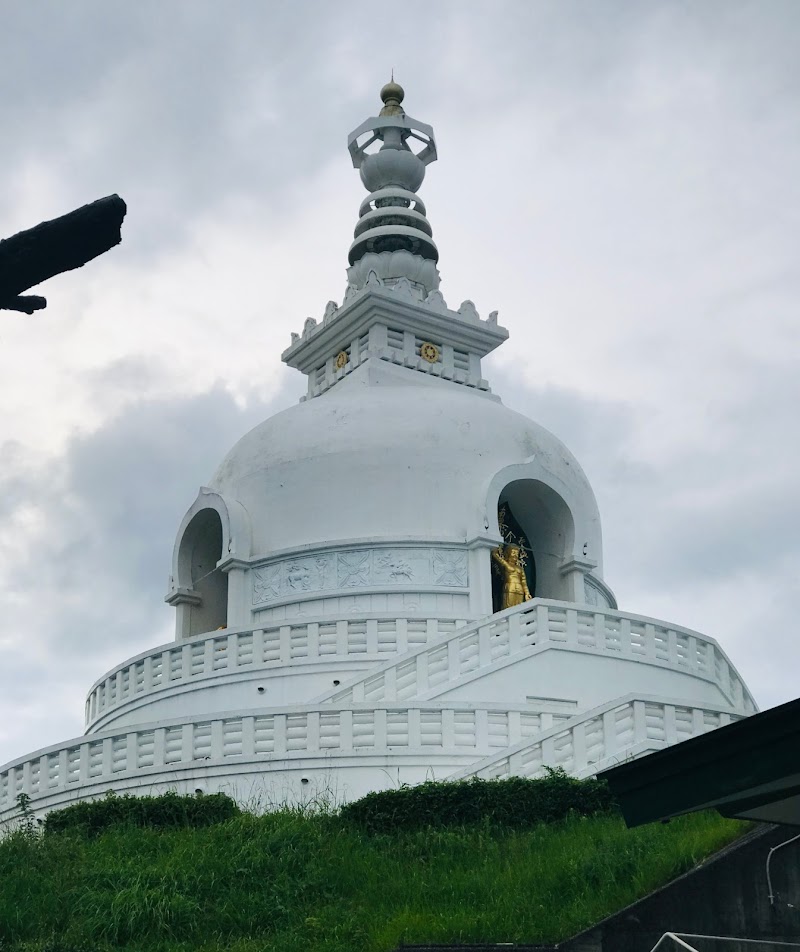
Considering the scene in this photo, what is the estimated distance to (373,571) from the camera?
98.7ft

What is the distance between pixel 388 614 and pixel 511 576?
4423 mm

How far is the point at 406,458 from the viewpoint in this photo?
104 ft

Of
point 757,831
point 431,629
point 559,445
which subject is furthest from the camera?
point 559,445

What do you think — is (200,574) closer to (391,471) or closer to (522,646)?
(391,471)

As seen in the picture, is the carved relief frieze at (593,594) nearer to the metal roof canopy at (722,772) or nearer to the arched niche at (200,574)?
the arched niche at (200,574)

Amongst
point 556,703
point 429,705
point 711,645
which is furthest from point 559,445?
point 429,705

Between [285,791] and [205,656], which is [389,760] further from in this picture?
[205,656]

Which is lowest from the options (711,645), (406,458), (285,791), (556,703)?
(285,791)

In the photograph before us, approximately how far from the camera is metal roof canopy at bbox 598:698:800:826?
331 inches

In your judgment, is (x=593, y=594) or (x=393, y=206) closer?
(x=593, y=594)

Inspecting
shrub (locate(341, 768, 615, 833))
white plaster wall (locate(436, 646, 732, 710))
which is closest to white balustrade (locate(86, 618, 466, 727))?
white plaster wall (locate(436, 646, 732, 710))

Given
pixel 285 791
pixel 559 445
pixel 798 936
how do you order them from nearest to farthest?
pixel 798 936 → pixel 285 791 → pixel 559 445

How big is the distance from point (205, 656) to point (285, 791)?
607 cm

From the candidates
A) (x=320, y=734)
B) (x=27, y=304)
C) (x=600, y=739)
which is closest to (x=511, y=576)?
(x=320, y=734)
